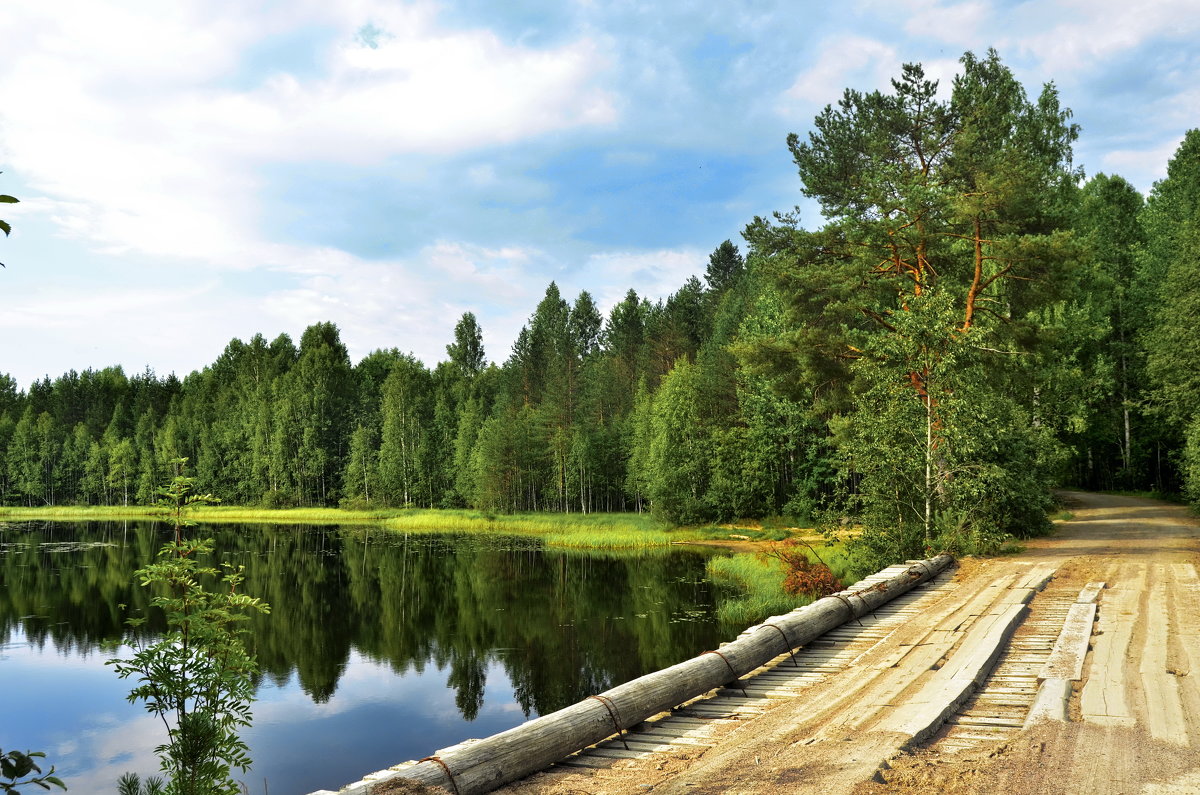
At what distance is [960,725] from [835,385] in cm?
1894

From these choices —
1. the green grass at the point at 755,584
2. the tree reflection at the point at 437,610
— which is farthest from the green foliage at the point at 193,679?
the green grass at the point at 755,584

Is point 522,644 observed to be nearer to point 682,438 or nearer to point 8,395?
point 682,438

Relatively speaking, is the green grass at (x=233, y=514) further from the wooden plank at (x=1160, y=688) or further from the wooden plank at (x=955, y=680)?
the wooden plank at (x=1160, y=688)

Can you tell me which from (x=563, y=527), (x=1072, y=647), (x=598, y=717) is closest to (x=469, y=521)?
(x=563, y=527)

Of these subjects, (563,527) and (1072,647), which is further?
(563,527)

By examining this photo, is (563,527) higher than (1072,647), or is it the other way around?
(1072,647)

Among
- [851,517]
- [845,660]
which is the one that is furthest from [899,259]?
[845,660]

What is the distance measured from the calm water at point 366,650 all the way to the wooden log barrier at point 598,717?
8.94 ft

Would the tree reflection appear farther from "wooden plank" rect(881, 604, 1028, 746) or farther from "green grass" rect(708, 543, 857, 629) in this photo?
"wooden plank" rect(881, 604, 1028, 746)

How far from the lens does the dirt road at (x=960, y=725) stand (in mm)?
5105

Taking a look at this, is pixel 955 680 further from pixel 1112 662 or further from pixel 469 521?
pixel 469 521

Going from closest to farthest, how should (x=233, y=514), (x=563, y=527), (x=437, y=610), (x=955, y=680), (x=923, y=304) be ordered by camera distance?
(x=955, y=680) < (x=923, y=304) < (x=437, y=610) < (x=563, y=527) < (x=233, y=514)

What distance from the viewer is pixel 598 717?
6.35 metres

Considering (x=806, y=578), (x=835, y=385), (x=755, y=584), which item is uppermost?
(x=835, y=385)
